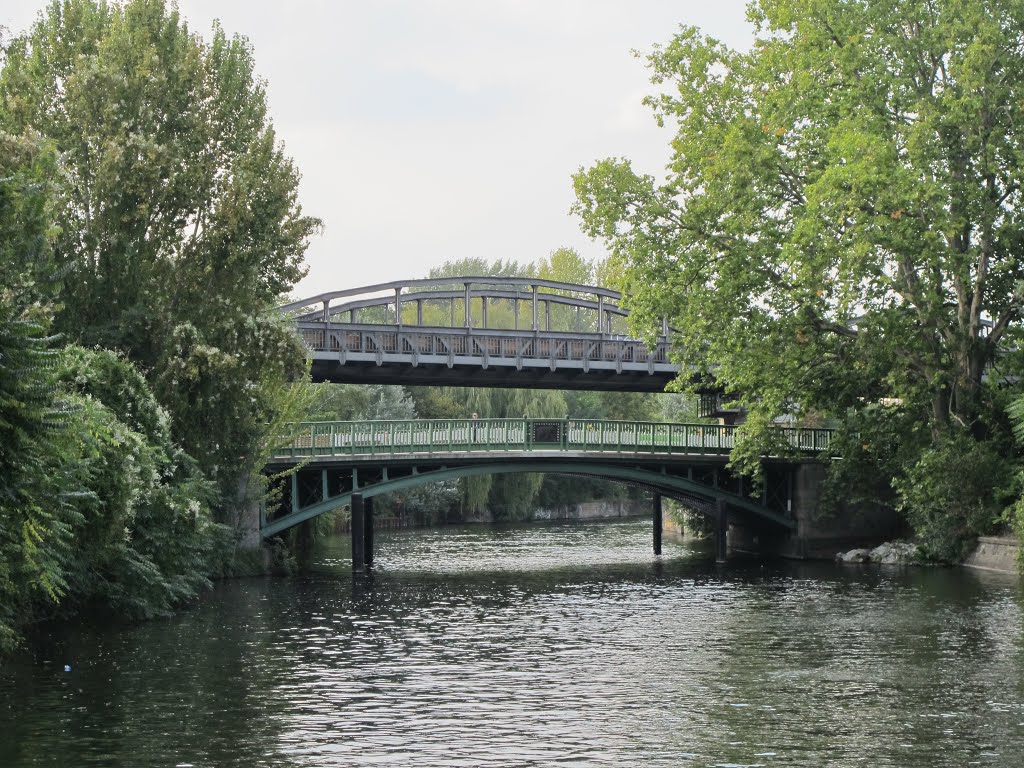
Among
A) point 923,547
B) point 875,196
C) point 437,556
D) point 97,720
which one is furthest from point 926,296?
point 97,720

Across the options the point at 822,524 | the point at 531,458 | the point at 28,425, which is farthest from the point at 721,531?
the point at 28,425

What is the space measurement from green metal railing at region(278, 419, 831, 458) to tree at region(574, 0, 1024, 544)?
4054mm

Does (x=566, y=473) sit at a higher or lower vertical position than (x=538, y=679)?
higher

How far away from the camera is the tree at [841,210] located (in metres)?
39.5

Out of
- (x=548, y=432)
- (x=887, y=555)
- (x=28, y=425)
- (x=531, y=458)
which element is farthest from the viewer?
(x=548, y=432)

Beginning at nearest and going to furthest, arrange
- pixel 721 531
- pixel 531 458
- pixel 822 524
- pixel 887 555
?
pixel 887 555
pixel 531 458
pixel 721 531
pixel 822 524

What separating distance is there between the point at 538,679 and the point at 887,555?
90.8 ft

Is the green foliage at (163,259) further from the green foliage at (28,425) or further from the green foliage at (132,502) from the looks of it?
the green foliage at (28,425)

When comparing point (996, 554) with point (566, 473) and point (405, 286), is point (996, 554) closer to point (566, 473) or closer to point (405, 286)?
point (566, 473)

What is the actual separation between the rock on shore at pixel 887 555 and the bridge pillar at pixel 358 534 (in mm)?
16516

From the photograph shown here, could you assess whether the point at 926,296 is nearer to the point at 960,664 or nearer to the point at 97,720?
the point at 960,664

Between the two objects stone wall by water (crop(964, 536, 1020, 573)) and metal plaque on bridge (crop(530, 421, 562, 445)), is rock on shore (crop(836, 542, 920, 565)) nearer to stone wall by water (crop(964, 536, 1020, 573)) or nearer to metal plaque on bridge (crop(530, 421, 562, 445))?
stone wall by water (crop(964, 536, 1020, 573))

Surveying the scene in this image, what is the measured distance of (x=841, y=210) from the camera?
39.4 metres

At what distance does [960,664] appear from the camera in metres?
23.5
